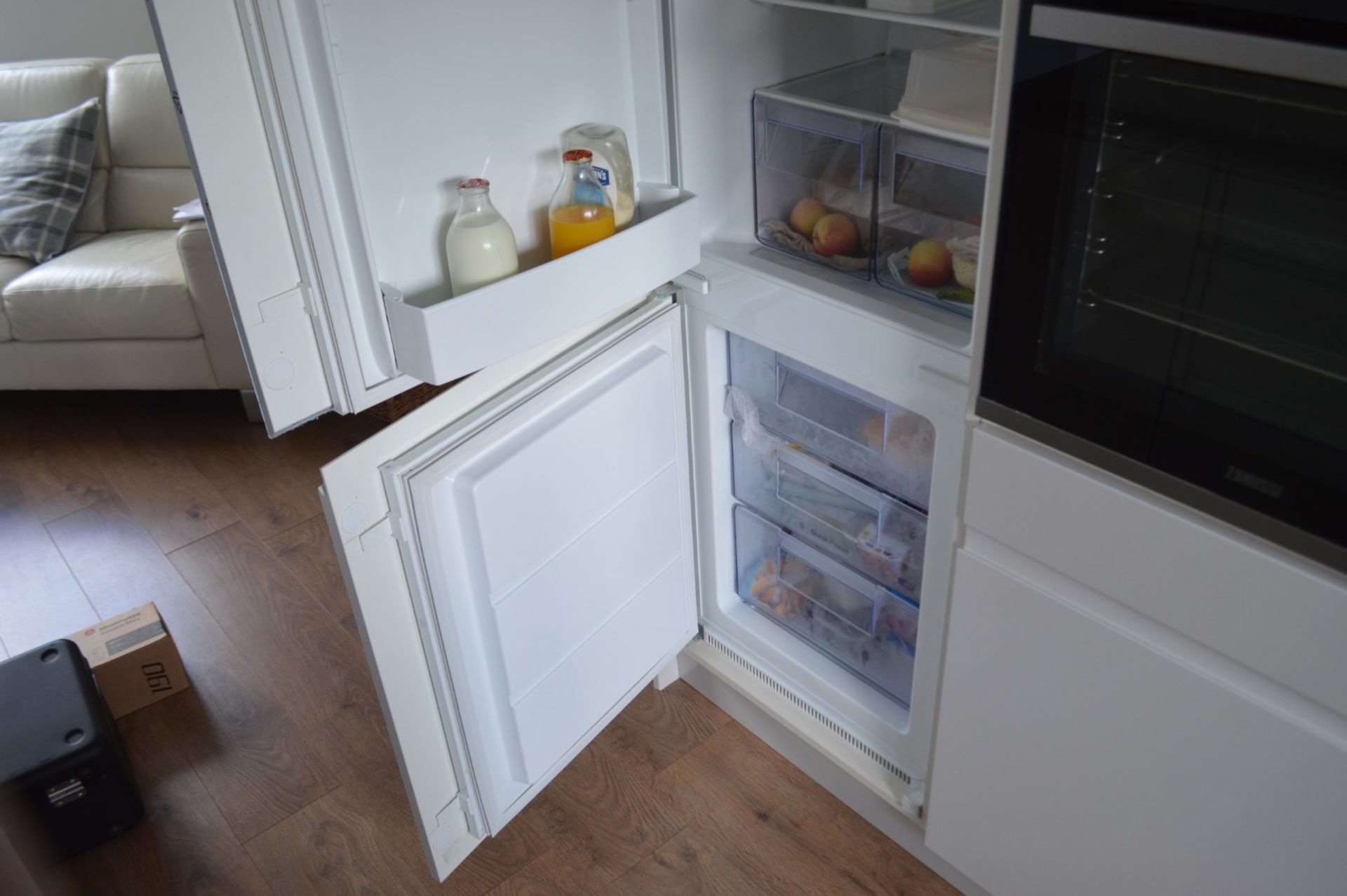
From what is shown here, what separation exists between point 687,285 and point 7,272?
210 cm

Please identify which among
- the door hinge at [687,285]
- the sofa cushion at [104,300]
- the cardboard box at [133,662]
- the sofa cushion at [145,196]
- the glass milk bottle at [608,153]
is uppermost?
the glass milk bottle at [608,153]

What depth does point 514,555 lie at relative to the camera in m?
1.36

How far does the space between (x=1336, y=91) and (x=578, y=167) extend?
746 millimetres

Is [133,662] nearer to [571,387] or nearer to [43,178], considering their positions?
[571,387]

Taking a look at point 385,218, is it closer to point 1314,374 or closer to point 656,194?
point 656,194

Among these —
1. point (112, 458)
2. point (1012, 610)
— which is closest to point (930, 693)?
point (1012, 610)

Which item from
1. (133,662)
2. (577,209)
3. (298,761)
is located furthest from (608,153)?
(133,662)

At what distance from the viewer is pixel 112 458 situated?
8.83 ft

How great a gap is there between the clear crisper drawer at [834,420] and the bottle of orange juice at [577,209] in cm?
37

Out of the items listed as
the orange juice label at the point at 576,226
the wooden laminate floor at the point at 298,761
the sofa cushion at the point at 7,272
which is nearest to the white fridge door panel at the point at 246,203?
the orange juice label at the point at 576,226

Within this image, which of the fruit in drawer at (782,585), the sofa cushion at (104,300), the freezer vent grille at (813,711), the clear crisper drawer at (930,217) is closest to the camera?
the clear crisper drawer at (930,217)

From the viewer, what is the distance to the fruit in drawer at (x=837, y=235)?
54.9 inches

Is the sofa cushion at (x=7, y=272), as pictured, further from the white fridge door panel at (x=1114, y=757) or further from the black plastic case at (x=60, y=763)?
the white fridge door panel at (x=1114, y=757)

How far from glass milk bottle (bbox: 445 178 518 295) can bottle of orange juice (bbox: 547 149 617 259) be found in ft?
0.28
